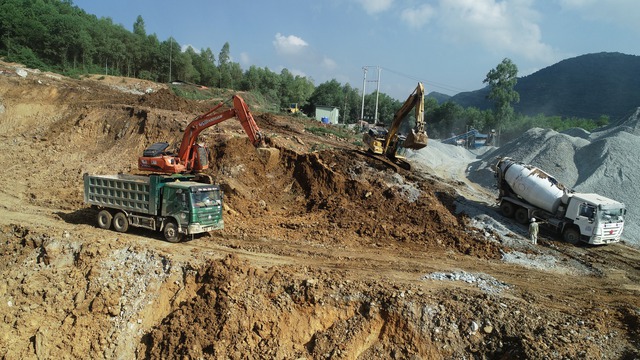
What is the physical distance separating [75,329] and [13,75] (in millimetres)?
27830

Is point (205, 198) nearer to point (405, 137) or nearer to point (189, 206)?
point (189, 206)

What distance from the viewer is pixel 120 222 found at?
45.9 feet

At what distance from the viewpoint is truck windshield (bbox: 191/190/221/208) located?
42.0ft

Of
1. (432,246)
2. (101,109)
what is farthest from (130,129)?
(432,246)

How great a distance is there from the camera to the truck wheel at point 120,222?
13.9 meters

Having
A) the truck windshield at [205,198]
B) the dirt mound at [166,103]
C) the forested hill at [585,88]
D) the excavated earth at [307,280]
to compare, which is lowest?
the excavated earth at [307,280]

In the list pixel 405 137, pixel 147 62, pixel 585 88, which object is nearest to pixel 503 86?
pixel 405 137

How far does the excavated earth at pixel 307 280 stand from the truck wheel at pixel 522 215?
93cm

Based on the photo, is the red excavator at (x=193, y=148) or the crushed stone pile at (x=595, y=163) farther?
the crushed stone pile at (x=595, y=163)

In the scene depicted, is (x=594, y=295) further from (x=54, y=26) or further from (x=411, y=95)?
(x=54, y=26)

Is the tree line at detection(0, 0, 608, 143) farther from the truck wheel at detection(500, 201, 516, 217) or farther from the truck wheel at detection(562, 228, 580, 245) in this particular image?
the truck wheel at detection(562, 228, 580, 245)

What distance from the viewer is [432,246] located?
48.9ft

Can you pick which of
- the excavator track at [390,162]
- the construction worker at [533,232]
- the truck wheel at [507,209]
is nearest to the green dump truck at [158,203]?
the excavator track at [390,162]

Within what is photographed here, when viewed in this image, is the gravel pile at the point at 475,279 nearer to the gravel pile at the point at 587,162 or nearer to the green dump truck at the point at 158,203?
the green dump truck at the point at 158,203
